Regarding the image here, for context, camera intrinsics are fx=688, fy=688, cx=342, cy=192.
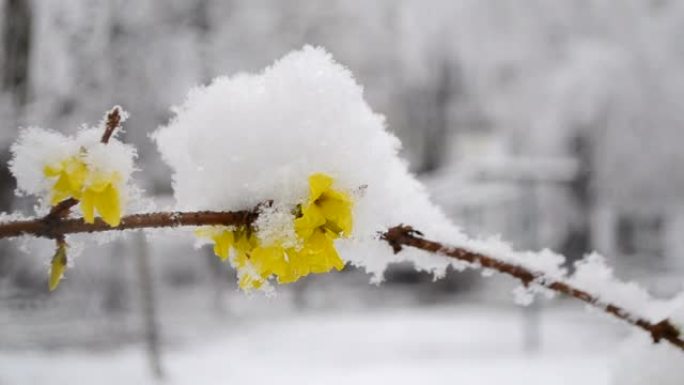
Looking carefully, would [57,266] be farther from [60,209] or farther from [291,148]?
[291,148]

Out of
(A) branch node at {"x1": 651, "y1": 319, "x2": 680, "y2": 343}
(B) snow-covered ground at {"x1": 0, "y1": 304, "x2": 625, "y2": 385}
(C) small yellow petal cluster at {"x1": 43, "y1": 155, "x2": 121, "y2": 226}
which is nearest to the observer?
(C) small yellow petal cluster at {"x1": 43, "y1": 155, "x2": 121, "y2": 226}

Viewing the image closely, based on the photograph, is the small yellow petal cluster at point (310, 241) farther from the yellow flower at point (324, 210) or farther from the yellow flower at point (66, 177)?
the yellow flower at point (66, 177)

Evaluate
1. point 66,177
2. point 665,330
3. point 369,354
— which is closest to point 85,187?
point 66,177

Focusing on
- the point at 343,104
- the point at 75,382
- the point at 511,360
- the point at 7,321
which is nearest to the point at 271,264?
the point at 343,104

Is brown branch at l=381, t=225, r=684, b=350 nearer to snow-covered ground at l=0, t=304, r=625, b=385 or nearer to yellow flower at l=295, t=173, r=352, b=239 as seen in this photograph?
yellow flower at l=295, t=173, r=352, b=239

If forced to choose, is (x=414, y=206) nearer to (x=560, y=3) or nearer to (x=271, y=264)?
(x=271, y=264)

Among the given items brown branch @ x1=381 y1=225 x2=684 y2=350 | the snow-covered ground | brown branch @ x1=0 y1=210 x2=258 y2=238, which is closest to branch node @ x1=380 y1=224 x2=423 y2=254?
brown branch @ x1=381 y1=225 x2=684 y2=350
